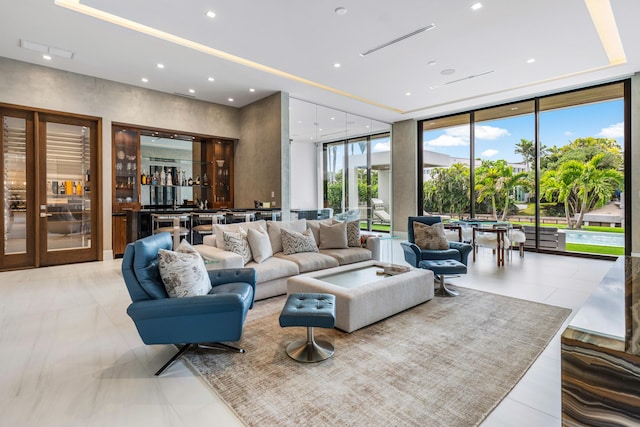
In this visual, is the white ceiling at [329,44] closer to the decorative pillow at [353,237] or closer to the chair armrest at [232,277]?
the decorative pillow at [353,237]

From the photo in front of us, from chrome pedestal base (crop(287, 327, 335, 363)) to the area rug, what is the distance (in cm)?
6

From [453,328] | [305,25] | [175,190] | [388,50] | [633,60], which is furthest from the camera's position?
[175,190]

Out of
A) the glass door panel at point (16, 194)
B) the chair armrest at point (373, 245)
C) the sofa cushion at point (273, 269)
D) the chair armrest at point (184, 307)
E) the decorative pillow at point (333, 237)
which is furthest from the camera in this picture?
the glass door panel at point (16, 194)

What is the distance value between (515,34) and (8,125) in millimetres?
8185

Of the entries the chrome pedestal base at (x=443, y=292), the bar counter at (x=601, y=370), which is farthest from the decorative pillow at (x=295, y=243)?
the bar counter at (x=601, y=370)

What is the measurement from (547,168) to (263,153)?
249 inches

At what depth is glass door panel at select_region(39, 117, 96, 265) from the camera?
5980 mm

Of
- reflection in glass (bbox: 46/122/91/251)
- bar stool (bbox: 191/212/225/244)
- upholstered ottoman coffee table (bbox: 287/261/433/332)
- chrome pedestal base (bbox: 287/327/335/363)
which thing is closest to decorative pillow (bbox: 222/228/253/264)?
upholstered ottoman coffee table (bbox: 287/261/433/332)

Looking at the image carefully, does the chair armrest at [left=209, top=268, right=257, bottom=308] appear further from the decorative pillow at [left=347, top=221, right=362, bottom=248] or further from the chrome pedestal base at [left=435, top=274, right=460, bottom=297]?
the decorative pillow at [left=347, top=221, right=362, bottom=248]

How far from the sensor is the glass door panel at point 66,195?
5.98 meters

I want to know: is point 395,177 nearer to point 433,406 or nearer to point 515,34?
point 515,34

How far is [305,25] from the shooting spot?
14.0 ft

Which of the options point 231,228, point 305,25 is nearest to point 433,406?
point 231,228

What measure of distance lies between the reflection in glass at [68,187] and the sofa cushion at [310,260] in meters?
4.38
